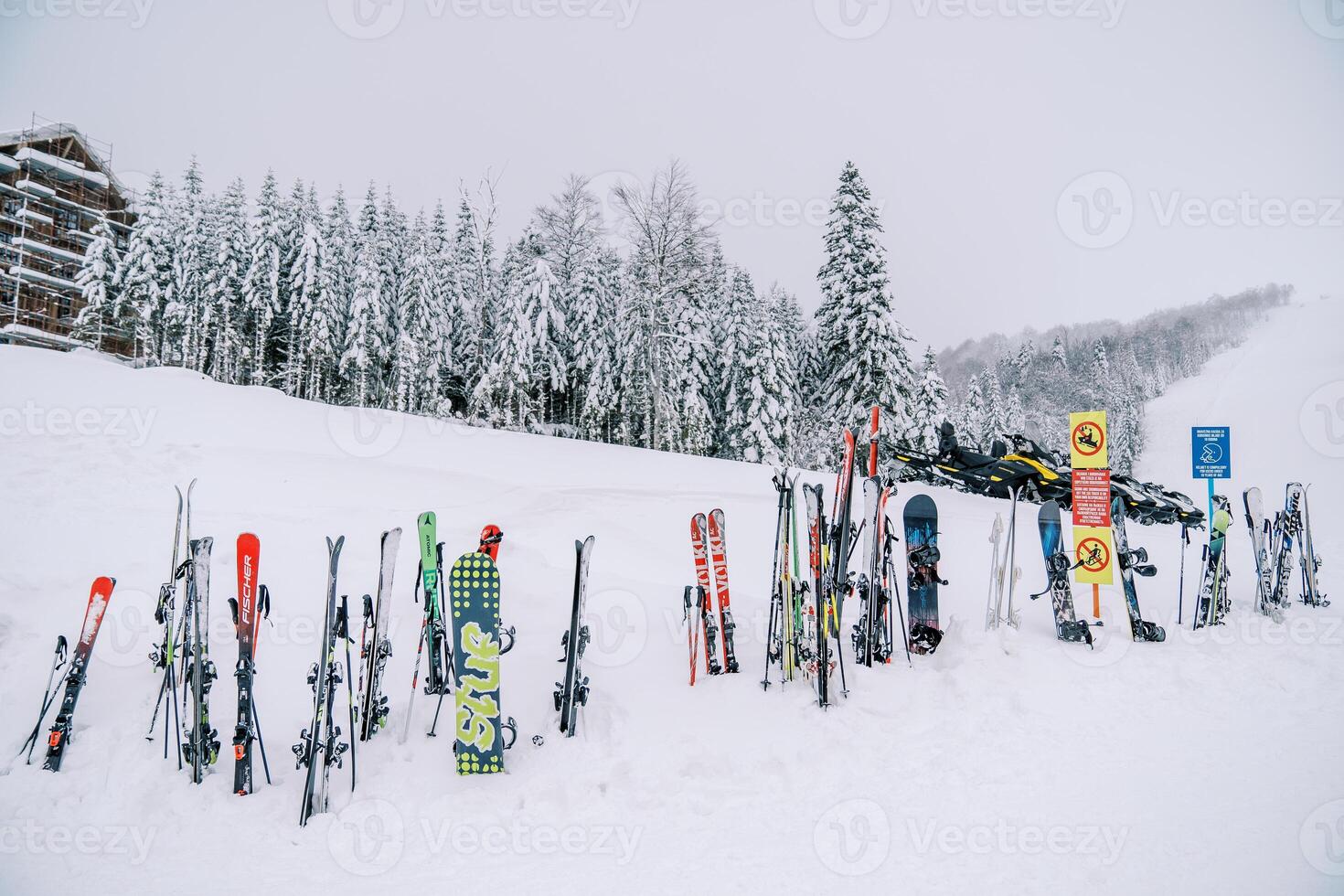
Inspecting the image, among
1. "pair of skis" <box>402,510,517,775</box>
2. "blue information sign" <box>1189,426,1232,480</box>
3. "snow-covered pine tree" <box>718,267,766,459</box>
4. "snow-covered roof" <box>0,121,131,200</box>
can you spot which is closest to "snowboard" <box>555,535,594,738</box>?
"pair of skis" <box>402,510,517,775</box>

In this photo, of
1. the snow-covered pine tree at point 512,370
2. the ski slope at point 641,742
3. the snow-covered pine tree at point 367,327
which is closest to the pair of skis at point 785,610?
the ski slope at point 641,742

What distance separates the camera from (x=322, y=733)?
419 cm

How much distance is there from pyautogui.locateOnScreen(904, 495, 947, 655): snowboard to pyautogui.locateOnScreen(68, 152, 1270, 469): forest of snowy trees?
13755 millimetres

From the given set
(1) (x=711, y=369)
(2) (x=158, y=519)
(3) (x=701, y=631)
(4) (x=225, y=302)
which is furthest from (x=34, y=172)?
(3) (x=701, y=631)

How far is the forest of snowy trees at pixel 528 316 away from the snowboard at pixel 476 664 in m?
15.1

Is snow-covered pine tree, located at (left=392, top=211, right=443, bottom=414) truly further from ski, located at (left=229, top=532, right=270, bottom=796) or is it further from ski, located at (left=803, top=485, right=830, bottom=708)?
ski, located at (left=803, top=485, right=830, bottom=708)

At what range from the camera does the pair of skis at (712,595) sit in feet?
18.1

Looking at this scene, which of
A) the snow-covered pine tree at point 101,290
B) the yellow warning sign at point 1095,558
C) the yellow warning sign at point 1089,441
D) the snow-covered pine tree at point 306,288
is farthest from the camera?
the snow-covered pine tree at point 101,290

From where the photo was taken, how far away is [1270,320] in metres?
75.8

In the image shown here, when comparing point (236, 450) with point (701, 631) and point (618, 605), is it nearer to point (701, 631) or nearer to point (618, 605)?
point (618, 605)

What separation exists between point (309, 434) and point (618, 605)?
7.03 metres

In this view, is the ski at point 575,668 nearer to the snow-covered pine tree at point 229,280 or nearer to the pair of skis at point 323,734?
the pair of skis at point 323,734

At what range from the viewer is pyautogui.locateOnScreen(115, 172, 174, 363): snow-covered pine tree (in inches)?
1086

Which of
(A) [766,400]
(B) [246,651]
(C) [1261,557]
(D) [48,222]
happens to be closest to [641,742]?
(B) [246,651]
